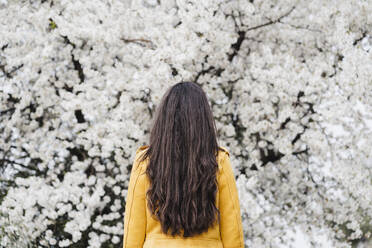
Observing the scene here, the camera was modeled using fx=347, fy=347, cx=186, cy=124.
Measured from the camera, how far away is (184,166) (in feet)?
5.57

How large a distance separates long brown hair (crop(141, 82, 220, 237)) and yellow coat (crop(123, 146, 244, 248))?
4 cm

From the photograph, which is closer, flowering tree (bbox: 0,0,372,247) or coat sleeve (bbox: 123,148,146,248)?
coat sleeve (bbox: 123,148,146,248)

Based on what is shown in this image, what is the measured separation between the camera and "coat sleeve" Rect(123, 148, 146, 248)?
174cm

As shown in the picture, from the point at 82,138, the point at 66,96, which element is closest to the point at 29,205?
the point at 82,138

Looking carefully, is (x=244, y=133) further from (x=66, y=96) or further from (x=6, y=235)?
(x=6, y=235)

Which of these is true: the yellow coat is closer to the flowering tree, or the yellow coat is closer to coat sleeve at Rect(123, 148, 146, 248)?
coat sleeve at Rect(123, 148, 146, 248)

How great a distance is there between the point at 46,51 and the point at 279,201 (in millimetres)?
3802

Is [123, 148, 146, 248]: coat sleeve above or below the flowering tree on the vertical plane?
below

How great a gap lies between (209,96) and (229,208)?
120 inches

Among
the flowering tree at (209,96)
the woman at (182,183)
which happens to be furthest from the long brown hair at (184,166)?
the flowering tree at (209,96)

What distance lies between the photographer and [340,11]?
14.5 feet

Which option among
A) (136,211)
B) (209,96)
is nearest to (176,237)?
(136,211)

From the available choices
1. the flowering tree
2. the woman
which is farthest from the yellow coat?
the flowering tree

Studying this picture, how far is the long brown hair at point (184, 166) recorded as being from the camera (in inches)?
66.4
